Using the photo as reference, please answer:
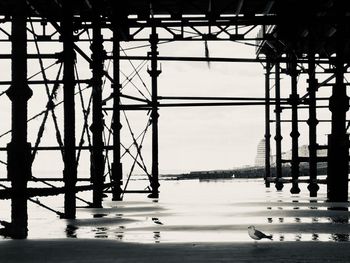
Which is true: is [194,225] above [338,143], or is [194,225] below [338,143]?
below

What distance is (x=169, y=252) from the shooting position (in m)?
6.57

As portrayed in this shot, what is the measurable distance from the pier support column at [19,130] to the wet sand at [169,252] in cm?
65

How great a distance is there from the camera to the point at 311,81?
20.0 metres

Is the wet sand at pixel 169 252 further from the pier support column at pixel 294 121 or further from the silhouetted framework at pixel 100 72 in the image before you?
the pier support column at pixel 294 121

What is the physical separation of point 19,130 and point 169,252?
9.37 ft

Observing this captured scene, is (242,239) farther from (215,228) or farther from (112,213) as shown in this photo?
(112,213)

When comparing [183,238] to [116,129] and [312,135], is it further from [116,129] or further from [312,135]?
[312,135]

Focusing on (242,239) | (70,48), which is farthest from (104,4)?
(242,239)

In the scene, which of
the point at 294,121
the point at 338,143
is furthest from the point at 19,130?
the point at 294,121

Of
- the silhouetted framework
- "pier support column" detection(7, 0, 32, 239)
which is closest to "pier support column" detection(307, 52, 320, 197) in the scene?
the silhouetted framework

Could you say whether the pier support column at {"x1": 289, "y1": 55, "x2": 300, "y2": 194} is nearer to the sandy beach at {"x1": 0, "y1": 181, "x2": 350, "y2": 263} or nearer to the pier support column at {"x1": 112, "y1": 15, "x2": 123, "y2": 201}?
the pier support column at {"x1": 112, "y1": 15, "x2": 123, "y2": 201}

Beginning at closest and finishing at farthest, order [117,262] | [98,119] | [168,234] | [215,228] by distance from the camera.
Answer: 1. [117,262]
2. [168,234]
3. [215,228]
4. [98,119]

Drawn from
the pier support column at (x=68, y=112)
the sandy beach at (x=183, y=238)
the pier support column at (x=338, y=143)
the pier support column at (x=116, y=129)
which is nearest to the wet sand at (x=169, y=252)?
the sandy beach at (x=183, y=238)

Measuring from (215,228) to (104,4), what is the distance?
8.43 m
